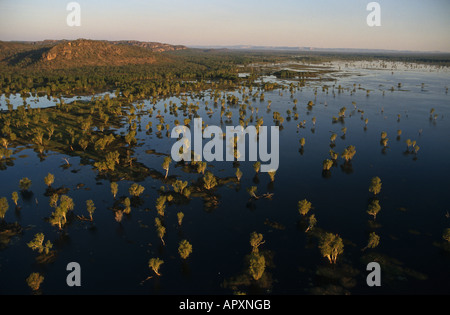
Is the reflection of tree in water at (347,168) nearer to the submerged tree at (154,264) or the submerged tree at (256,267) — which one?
the submerged tree at (256,267)

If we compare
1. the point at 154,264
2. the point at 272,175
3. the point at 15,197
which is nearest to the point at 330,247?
the point at 154,264

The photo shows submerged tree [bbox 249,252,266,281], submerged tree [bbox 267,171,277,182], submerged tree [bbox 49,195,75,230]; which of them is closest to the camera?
submerged tree [bbox 249,252,266,281]

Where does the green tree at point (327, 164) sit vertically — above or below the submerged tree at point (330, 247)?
above

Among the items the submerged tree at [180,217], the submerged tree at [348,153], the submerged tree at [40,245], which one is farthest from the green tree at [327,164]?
the submerged tree at [40,245]

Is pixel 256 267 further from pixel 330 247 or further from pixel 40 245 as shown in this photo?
pixel 40 245

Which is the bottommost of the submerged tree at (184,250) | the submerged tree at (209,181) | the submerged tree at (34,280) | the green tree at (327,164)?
the submerged tree at (34,280)

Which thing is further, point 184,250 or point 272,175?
point 272,175

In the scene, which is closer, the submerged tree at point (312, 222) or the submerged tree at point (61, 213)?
the submerged tree at point (61, 213)

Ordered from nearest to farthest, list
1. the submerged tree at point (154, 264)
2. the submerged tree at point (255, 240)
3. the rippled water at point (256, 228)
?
1. the submerged tree at point (154, 264)
2. the rippled water at point (256, 228)
3. the submerged tree at point (255, 240)

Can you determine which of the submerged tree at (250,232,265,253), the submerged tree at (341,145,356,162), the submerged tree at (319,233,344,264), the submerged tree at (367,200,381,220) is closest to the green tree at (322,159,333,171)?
the submerged tree at (341,145,356,162)

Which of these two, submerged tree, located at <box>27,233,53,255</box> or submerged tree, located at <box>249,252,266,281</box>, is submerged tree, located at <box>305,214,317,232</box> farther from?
submerged tree, located at <box>27,233,53,255</box>
